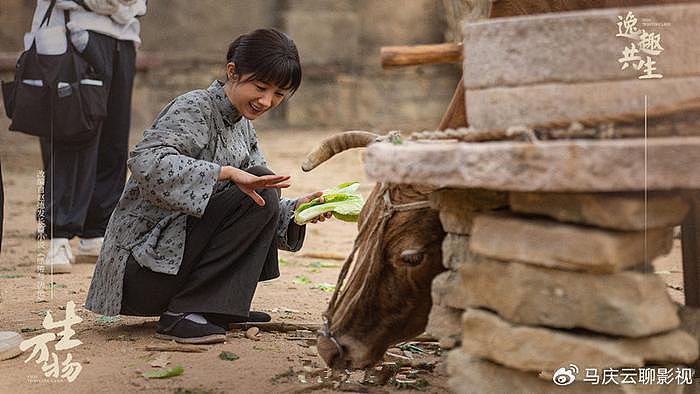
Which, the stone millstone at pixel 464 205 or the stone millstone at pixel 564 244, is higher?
the stone millstone at pixel 464 205

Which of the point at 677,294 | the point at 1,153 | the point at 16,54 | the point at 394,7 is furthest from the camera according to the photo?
the point at 394,7

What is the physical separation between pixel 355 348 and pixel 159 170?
1.00 meters

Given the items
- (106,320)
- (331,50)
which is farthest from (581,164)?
(331,50)

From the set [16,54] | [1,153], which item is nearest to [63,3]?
[1,153]

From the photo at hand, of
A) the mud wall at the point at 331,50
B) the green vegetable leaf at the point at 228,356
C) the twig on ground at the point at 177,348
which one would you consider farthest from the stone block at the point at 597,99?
the mud wall at the point at 331,50

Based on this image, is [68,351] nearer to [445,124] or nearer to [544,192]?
[445,124]

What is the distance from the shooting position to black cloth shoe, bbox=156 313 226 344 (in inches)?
144

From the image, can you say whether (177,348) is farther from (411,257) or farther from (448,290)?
(448,290)

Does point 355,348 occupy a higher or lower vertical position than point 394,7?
lower

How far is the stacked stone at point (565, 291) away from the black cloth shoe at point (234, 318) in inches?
58.7

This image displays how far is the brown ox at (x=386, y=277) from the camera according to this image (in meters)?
2.93

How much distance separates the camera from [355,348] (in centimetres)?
301

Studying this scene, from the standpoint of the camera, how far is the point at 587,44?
2295mm

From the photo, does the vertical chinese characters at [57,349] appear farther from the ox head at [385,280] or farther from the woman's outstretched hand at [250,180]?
the ox head at [385,280]
